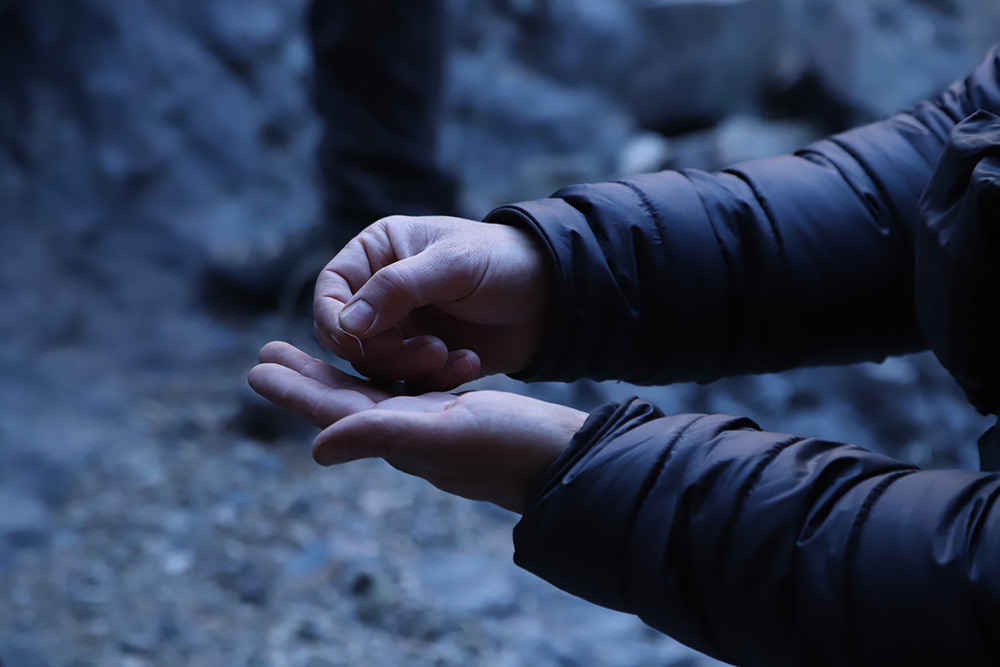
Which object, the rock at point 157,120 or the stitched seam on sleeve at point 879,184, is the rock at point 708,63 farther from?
the stitched seam on sleeve at point 879,184

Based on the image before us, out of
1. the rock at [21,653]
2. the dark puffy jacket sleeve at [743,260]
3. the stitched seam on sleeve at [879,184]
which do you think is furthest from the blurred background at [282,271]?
the stitched seam on sleeve at [879,184]

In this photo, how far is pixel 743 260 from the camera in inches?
33.9

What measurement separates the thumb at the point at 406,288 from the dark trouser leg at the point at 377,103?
0.98m

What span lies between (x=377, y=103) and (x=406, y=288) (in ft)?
3.65

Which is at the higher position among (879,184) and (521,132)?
(879,184)

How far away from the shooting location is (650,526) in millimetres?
608

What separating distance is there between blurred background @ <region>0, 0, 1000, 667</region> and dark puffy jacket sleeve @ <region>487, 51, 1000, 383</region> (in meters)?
0.53

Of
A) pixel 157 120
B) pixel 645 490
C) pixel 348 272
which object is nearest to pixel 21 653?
pixel 348 272

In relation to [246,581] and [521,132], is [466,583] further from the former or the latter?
[521,132]

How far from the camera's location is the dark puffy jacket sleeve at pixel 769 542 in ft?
1.72

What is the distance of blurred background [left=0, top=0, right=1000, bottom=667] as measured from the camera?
1.24m

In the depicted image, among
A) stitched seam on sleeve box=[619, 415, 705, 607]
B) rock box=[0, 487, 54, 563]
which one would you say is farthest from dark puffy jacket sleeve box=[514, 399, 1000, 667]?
rock box=[0, 487, 54, 563]

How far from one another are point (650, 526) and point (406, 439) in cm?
18

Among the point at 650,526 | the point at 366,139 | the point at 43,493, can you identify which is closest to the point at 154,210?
the point at 366,139
